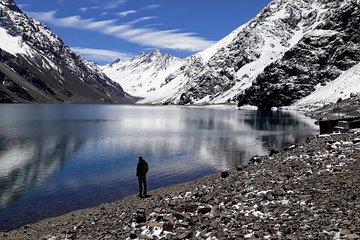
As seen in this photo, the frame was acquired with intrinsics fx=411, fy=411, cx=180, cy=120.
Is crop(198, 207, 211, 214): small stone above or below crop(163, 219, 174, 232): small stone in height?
above

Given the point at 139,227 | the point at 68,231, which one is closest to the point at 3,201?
the point at 68,231

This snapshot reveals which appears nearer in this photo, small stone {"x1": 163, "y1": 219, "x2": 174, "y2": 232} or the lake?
small stone {"x1": 163, "y1": 219, "x2": 174, "y2": 232}

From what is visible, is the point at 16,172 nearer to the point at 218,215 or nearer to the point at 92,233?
the point at 92,233

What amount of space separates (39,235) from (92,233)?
4999mm

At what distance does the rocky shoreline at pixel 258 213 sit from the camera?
1684 cm

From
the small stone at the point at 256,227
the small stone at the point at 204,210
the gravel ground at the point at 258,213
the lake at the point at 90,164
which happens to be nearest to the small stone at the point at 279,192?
the gravel ground at the point at 258,213

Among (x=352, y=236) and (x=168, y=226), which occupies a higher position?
(x=352, y=236)

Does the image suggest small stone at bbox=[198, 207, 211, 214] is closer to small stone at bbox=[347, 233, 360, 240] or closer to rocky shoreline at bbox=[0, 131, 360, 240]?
rocky shoreline at bbox=[0, 131, 360, 240]

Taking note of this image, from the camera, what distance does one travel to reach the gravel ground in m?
16.8

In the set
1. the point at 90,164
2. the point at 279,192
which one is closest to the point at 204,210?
the point at 279,192

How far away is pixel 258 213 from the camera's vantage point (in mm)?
19000

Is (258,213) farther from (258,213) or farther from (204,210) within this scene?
(204,210)

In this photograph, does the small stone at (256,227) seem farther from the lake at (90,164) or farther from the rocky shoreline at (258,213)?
the lake at (90,164)

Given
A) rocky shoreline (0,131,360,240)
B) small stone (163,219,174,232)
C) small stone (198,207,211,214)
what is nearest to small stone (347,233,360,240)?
rocky shoreline (0,131,360,240)
